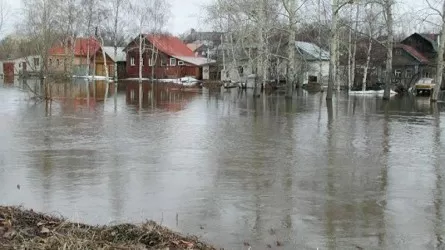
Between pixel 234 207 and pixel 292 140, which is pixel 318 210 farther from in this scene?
pixel 292 140

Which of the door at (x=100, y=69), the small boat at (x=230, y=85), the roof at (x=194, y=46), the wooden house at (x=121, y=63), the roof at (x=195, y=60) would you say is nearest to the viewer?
the small boat at (x=230, y=85)

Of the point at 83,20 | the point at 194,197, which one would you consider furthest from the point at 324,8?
the point at 83,20

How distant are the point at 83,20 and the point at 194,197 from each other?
64659 mm

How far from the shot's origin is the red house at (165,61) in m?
75.1

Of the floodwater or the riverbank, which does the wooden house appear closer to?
the floodwater

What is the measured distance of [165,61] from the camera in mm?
77250

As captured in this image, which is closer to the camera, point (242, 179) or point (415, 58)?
point (242, 179)

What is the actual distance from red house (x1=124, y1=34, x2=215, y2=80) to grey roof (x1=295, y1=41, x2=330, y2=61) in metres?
13.4

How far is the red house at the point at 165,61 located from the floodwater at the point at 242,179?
5830 cm

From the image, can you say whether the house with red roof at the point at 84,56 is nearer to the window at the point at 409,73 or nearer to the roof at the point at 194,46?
the roof at the point at 194,46

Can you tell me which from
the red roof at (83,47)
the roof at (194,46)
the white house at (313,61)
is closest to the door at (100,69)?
the red roof at (83,47)

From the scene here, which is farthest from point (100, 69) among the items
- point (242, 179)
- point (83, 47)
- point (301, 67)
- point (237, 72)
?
point (242, 179)

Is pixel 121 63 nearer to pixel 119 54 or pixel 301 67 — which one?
pixel 119 54

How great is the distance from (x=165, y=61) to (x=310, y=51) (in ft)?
72.7
